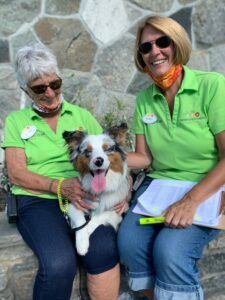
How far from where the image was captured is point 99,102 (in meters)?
4.75

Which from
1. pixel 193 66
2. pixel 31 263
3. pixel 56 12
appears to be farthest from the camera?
pixel 193 66

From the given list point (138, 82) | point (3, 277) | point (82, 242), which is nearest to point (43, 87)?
point (82, 242)

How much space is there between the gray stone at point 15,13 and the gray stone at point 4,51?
3.2 inches

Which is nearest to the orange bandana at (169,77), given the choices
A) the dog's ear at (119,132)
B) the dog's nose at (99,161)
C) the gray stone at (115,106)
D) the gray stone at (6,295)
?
the dog's ear at (119,132)

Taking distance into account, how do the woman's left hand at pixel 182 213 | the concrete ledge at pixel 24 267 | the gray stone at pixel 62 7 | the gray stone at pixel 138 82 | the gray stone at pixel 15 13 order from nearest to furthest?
the woman's left hand at pixel 182 213 < the concrete ledge at pixel 24 267 < the gray stone at pixel 15 13 < the gray stone at pixel 62 7 < the gray stone at pixel 138 82

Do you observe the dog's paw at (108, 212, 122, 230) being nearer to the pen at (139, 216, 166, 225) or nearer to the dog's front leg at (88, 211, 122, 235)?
the dog's front leg at (88, 211, 122, 235)

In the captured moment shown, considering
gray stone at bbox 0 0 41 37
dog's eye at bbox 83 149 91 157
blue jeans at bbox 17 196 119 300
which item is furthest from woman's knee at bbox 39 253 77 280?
gray stone at bbox 0 0 41 37

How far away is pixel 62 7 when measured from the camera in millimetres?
4504

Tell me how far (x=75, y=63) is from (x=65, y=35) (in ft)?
1.01

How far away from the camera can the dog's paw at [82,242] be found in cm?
267

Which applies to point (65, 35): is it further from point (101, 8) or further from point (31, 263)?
point (31, 263)

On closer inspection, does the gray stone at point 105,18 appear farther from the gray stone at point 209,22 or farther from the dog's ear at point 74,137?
the dog's ear at point 74,137

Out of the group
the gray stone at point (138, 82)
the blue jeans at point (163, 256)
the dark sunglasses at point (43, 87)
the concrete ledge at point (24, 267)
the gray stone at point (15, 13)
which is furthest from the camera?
the gray stone at point (138, 82)

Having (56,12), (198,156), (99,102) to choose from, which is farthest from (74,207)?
(56,12)
